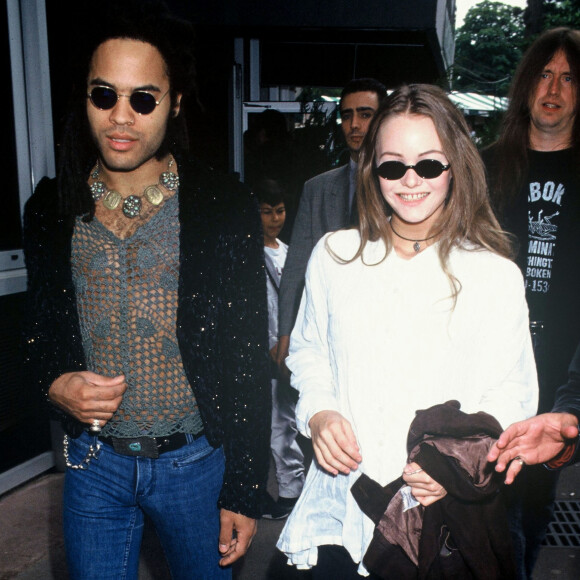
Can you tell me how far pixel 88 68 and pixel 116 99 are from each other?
0.14 meters

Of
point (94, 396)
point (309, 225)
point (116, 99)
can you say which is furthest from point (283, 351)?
point (116, 99)

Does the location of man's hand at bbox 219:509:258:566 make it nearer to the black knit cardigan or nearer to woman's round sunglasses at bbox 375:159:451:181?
the black knit cardigan

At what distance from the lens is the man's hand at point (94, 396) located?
5.01 feet

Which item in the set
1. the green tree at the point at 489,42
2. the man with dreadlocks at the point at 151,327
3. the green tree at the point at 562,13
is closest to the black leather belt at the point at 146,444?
the man with dreadlocks at the point at 151,327

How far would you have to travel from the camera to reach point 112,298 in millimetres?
1644

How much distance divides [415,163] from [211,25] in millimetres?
6209

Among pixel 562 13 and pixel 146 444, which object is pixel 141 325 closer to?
pixel 146 444

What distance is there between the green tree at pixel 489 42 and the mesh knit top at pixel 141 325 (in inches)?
1870

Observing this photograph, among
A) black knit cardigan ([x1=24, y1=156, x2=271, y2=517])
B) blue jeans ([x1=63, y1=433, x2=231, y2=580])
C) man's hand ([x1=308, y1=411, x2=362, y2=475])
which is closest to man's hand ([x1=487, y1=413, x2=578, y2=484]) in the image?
man's hand ([x1=308, y1=411, x2=362, y2=475])

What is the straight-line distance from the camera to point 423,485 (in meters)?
1.34

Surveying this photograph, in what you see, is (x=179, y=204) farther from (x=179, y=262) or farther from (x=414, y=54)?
(x=414, y=54)

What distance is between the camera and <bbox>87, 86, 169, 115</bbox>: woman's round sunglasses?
1.61 m

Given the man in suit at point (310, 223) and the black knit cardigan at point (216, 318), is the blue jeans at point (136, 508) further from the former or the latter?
the man in suit at point (310, 223)

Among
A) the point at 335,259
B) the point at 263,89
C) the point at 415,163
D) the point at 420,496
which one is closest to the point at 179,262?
the point at 335,259
